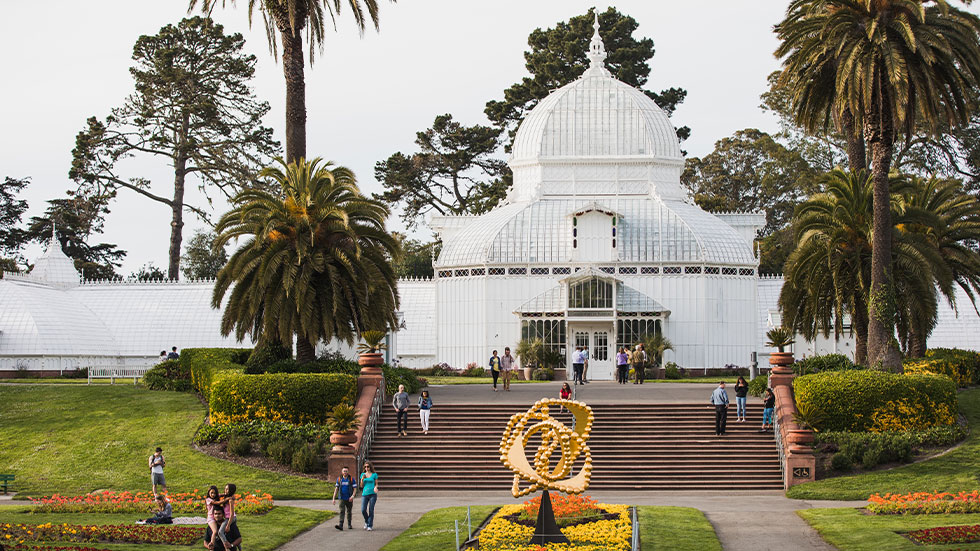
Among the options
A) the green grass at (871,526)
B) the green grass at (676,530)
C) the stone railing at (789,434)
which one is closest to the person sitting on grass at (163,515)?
the green grass at (676,530)

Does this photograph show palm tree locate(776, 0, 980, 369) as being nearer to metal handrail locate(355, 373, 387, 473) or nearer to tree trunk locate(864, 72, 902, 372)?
tree trunk locate(864, 72, 902, 372)

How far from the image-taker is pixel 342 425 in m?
28.5

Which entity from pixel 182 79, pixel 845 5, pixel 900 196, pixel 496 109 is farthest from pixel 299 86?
pixel 496 109

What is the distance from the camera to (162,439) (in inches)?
1264

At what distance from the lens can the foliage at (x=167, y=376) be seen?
4081 cm

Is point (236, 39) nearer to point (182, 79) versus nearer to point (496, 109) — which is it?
point (182, 79)

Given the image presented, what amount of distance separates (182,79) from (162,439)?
36469 millimetres

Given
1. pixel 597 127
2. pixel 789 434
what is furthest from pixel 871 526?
pixel 597 127

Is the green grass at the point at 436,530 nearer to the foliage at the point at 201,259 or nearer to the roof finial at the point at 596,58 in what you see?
the roof finial at the point at 596,58

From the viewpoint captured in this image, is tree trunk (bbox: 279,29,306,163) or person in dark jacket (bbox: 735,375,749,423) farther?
tree trunk (bbox: 279,29,306,163)

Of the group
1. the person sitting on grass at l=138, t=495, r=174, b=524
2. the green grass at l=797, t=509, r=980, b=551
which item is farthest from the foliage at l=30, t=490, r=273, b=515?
the green grass at l=797, t=509, r=980, b=551

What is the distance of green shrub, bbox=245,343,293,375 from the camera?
35312 mm

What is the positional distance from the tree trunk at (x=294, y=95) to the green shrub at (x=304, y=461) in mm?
10781

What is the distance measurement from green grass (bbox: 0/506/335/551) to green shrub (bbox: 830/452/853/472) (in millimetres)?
11917
